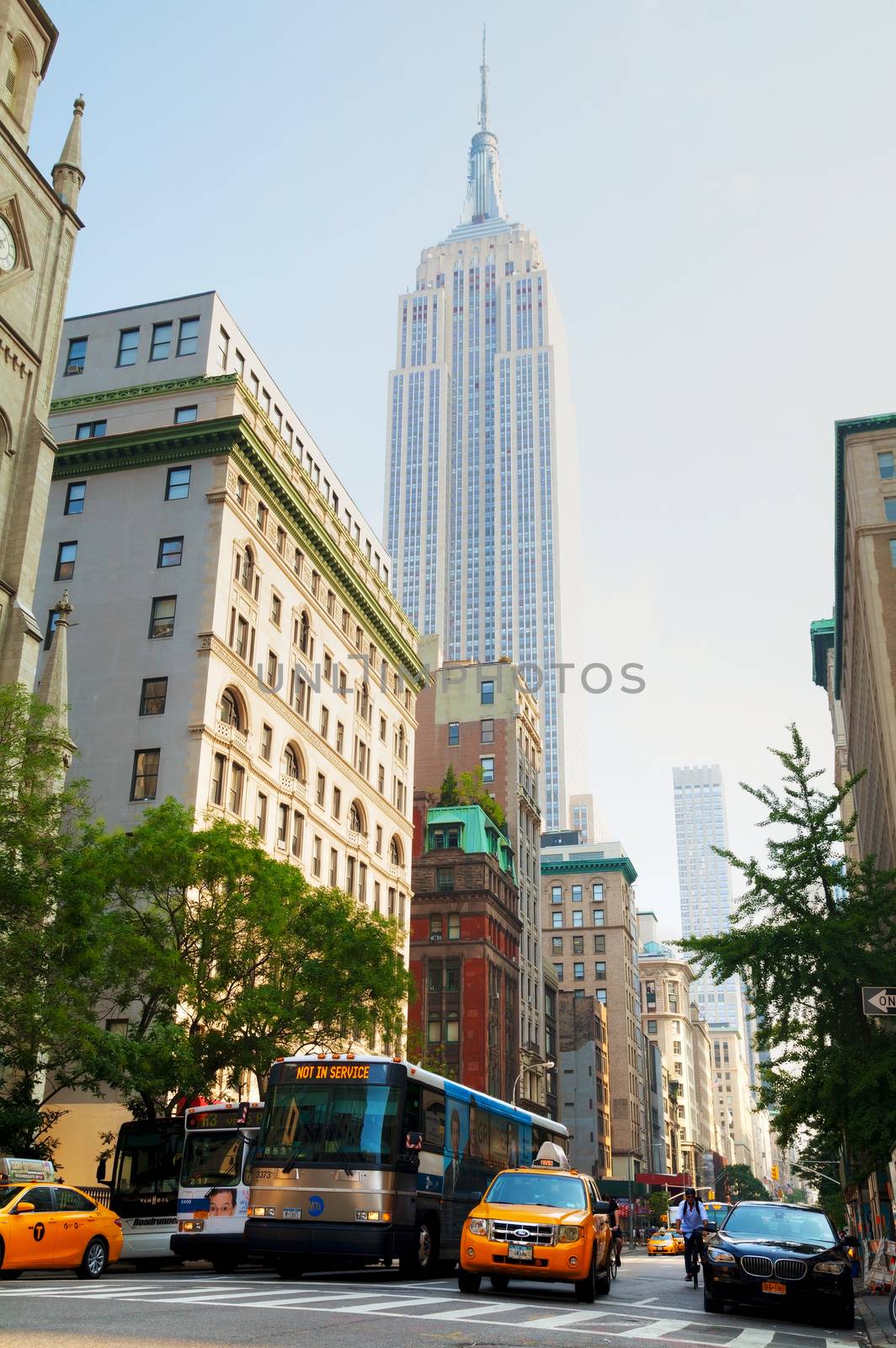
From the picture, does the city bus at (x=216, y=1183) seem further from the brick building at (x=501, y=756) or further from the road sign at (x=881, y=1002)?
the brick building at (x=501, y=756)

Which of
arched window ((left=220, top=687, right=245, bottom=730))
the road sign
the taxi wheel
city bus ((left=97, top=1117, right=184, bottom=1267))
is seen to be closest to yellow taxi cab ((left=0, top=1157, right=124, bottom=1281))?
the taxi wheel

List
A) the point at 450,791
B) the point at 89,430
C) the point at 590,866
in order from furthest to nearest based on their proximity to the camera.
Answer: the point at 590,866 → the point at 450,791 → the point at 89,430

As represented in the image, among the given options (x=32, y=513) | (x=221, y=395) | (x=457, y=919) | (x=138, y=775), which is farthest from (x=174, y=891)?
(x=457, y=919)

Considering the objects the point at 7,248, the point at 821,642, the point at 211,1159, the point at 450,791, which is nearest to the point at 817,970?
the point at 211,1159

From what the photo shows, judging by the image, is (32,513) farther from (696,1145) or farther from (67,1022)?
(696,1145)

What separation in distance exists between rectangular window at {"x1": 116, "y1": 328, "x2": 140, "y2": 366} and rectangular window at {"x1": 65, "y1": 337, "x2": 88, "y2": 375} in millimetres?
1847

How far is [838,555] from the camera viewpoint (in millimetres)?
78500

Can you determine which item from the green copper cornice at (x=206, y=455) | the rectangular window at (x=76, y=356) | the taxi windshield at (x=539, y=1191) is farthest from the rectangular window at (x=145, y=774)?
the taxi windshield at (x=539, y=1191)

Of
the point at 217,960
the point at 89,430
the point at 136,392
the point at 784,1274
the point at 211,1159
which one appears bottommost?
the point at 784,1274

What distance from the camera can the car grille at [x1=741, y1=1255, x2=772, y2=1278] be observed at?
671 inches

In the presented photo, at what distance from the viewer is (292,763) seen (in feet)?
182

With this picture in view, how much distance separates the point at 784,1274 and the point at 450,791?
6997cm

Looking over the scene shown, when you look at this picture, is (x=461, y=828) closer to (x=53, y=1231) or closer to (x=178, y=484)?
(x=178, y=484)

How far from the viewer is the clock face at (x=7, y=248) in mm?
41438
